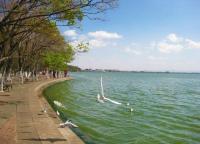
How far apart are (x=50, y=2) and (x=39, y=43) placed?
33.7 m

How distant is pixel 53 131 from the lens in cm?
1562

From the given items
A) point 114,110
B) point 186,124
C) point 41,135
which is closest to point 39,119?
point 41,135

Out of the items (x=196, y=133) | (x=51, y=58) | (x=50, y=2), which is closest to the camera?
(x=50, y=2)

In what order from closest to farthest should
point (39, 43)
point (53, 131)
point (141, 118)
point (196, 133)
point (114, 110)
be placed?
point (53, 131) → point (196, 133) → point (141, 118) → point (114, 110) → point (39, 43)

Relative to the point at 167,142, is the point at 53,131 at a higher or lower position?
higher

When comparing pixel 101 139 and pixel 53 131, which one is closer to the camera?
pixel 53 131

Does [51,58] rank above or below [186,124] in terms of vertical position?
above

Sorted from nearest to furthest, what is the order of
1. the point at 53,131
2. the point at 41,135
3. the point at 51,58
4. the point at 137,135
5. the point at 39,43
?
the point at 41,135 < the point at 53,131 < the point at 137,135 < the point at 39,43 < the point at 51,58

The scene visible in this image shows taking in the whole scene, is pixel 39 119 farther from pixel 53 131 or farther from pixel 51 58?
pixel 51 58

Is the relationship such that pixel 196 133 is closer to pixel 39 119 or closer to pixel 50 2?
pixel 39 119

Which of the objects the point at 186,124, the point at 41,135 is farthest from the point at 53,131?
the point at 186,124

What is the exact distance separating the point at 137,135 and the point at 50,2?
9005 millimetres

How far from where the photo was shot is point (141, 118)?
93.4 feet

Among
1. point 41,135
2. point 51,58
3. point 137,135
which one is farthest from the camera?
point 51,58
